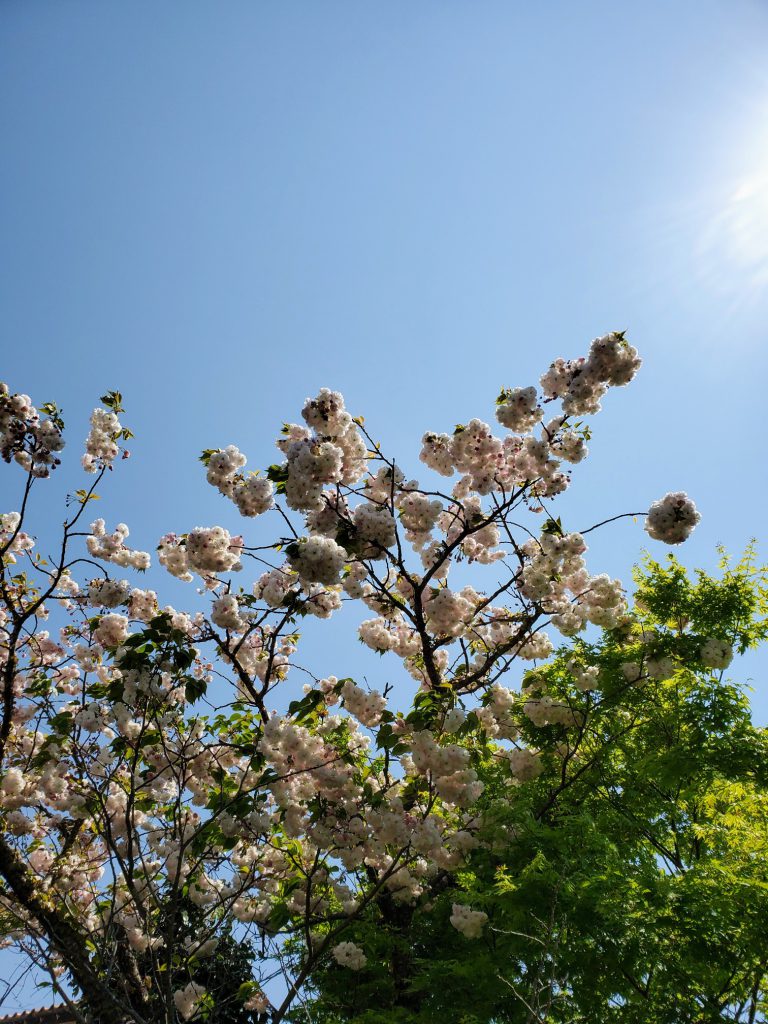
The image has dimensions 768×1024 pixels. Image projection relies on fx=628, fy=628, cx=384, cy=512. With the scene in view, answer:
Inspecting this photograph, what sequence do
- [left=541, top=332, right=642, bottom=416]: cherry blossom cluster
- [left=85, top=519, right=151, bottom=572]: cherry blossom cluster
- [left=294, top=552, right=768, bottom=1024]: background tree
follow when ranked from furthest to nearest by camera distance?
[left=85, top=519, right=151, bottom=572]: cherry blossom cluster → [left=541, top=332, right=642, bottom=416]: cherry blossom cluster → [left=294, top=552, right=768, bottom=1024]: background tree

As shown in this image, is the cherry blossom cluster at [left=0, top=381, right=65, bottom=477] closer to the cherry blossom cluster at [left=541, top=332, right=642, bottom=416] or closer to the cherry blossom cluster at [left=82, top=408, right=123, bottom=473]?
the cherry blossom cluster at [left=82, top=408, right=123, bottom=473]

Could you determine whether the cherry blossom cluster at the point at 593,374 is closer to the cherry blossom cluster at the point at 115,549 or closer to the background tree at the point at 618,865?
the background tree at the point at 618,865

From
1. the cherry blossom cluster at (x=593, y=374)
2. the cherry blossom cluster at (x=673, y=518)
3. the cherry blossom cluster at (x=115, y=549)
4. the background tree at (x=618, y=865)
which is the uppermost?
the cherry blossom cluster at (x=115, y=549)

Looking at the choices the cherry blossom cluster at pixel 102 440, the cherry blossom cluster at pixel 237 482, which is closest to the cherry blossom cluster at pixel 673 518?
the cherry blossom cluster at pixel 237 482

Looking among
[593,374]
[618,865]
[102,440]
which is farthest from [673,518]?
[102,440]

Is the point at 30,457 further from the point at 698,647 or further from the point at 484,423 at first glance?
the point at 698,647

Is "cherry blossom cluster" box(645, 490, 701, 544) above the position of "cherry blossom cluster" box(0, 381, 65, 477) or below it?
below

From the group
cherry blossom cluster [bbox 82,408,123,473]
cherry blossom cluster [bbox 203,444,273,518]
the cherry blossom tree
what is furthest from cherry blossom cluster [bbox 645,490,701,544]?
cherry blossom cluster [bbox 82,408,123,473]

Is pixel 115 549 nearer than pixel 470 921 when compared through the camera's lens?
No

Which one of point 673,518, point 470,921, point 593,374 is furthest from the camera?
point 593,374

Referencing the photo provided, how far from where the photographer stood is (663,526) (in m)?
6.21

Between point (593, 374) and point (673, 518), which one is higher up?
point (593, 374)

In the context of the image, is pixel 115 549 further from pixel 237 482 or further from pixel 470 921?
pixel 470 921

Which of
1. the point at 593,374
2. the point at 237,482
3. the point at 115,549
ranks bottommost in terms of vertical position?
the point at 593,374
